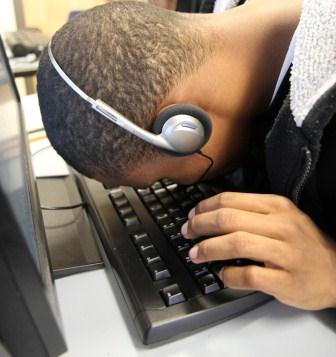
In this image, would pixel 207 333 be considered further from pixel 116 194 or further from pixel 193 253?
pixel 116 194

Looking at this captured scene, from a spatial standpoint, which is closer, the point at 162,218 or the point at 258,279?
the point at 258,279

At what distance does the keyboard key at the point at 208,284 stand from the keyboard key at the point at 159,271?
38 mm

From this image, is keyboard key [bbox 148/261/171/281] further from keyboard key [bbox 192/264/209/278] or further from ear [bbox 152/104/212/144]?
ear [bbox 152/104/212/144]

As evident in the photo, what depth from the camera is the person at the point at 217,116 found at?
0.41 m

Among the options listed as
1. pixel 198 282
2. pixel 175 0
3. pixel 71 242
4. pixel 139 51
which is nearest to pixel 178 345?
pixel 198 282

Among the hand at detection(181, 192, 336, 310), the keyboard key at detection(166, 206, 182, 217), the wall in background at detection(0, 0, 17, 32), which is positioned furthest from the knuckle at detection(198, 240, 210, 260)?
the wall in background at detection(0, 0, 17, 32)

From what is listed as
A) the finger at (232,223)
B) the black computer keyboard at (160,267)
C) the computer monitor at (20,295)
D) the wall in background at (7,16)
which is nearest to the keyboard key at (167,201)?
the black computer keyboard at (160,267)

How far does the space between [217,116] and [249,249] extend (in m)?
0.17

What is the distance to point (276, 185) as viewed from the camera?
1.64 feet

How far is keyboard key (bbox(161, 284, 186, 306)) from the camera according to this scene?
40 cm

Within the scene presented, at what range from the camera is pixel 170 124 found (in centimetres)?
42

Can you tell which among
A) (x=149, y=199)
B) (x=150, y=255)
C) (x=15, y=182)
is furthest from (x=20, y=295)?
(x=149, y=199)

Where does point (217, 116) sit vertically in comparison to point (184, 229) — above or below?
above

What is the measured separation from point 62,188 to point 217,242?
33cm
